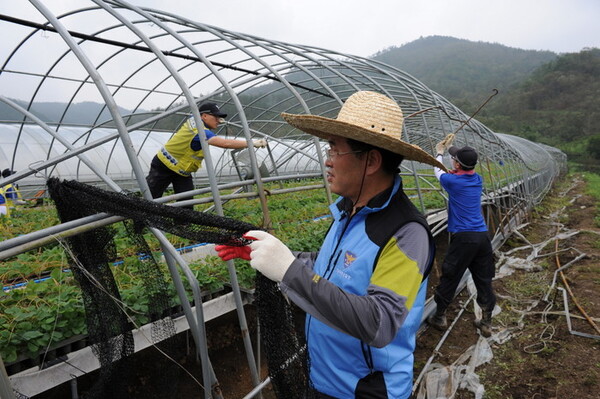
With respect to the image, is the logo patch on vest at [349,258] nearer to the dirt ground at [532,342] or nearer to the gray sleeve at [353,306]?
the gray sleeve at [353,306]

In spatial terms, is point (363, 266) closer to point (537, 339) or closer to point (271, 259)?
point (271, 259)

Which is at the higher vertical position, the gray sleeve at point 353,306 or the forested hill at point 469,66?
the forested hill at point 469,66

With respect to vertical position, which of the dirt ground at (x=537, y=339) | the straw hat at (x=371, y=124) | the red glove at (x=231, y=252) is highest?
the straw hat at (x=371, y=124)

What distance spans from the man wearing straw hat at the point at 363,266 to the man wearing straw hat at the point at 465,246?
10.8 ft

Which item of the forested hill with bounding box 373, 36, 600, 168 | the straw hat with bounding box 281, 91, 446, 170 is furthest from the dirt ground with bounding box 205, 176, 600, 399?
the forested hill with bounding box 373, 36, 600, 168

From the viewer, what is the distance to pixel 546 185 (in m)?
20.0

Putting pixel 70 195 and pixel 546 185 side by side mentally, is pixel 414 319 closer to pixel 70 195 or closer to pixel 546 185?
pixel 70 195

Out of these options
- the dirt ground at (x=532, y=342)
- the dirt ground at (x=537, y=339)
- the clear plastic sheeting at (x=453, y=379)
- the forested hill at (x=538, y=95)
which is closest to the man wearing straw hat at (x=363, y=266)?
the clear plastic sheeting at (x=453, y=379)

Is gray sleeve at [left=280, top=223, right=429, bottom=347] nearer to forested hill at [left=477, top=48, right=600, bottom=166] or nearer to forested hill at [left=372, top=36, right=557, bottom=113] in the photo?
forested hill at [left=477, top=48, right=600, bottom=166]

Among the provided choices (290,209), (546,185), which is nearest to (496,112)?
(546,185)

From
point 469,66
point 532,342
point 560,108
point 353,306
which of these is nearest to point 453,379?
point 532,342

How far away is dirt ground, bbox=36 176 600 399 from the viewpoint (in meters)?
3.71

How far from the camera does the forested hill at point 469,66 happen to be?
2822 inches

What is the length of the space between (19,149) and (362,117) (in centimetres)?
1365
